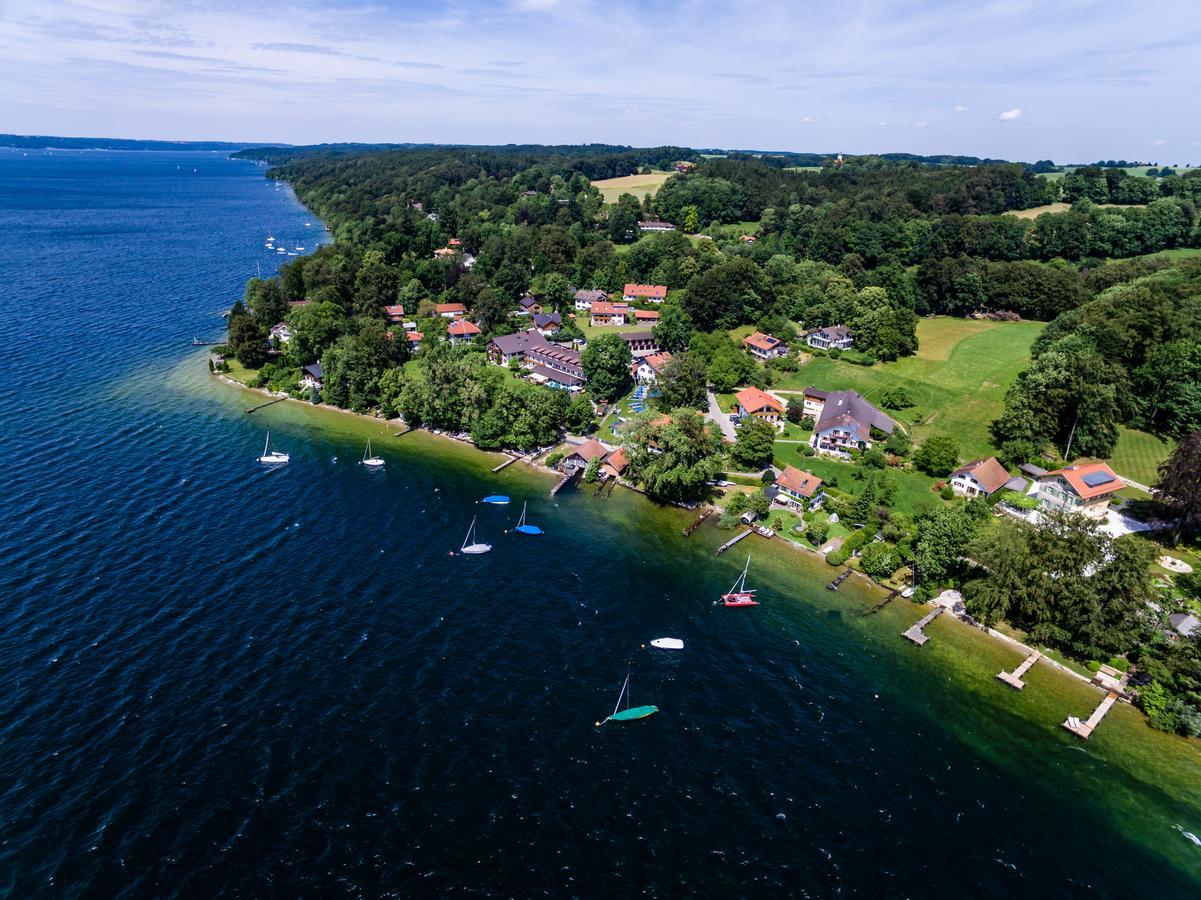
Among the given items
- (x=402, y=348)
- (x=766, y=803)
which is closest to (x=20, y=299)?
(x=402, y=348)

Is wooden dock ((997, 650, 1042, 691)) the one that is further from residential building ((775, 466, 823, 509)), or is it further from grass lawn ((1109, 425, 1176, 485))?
grass lawn ((1109, 425, 1176, 485))

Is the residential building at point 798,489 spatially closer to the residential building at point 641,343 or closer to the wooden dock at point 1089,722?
the wooden dock at point 1089,722

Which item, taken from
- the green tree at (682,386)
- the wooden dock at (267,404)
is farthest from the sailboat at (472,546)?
the wooden dock at (267,404)

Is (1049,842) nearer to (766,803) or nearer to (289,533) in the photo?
(766,803)

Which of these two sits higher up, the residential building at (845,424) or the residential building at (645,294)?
the residential building at (645,294)

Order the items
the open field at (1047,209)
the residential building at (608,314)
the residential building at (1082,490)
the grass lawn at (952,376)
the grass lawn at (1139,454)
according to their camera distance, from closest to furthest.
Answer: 1. the residential building at (1082,490)
2. the grass lawn at (1139,454)
3. the grass lawn at (952,376)
4. the residential building at (608,314)
5. the open field at (1047,209)

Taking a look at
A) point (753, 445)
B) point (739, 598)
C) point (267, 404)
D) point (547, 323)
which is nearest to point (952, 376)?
point (753, 445)
